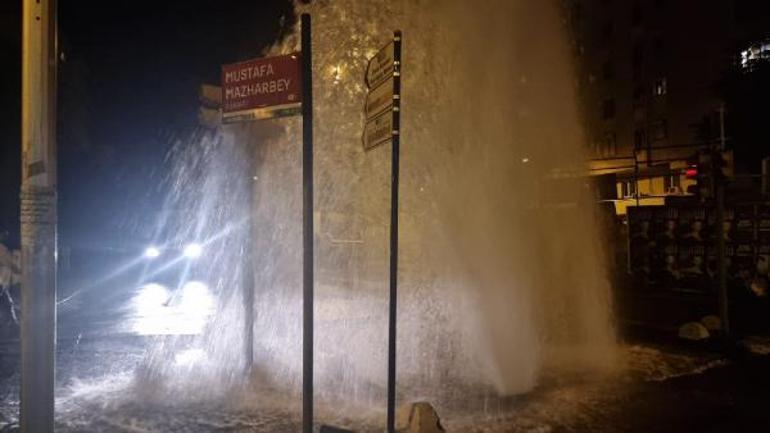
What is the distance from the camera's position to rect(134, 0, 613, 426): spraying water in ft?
24.4

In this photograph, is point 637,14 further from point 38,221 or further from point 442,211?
point 38,221

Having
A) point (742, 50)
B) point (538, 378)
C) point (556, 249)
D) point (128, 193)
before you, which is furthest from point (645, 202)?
point (128, 193)

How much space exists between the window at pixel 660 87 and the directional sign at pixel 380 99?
46.8 meters

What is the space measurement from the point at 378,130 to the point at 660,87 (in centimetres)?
4782

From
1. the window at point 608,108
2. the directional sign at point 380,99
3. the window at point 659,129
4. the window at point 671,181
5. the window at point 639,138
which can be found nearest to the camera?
the directional sign at point 380,99

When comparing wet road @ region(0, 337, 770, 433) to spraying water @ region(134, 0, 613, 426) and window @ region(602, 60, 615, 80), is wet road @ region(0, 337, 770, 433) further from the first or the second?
window @ region(602, 60, 615, 80)

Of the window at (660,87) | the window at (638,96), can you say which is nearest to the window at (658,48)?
the window at (660,87)

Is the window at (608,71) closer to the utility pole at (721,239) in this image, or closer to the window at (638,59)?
the window at (638,59)

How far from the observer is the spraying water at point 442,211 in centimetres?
745

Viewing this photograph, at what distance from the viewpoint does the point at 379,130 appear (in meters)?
4.40

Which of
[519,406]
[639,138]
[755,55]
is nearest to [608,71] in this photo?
[639,138]

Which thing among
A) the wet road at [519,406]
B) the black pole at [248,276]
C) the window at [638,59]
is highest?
the window at [638,59]

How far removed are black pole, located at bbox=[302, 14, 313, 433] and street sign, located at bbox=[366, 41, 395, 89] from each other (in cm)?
52

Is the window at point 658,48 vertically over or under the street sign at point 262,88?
over
